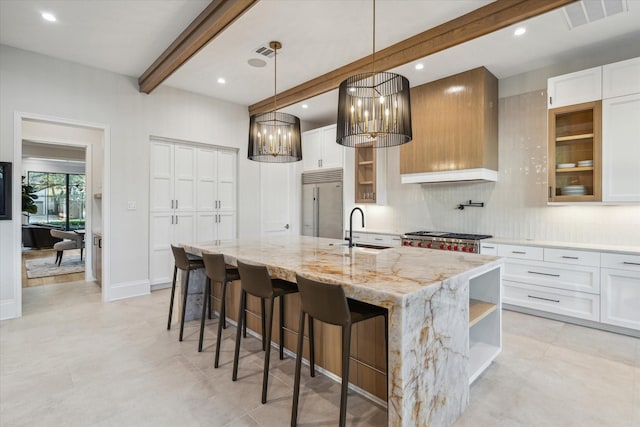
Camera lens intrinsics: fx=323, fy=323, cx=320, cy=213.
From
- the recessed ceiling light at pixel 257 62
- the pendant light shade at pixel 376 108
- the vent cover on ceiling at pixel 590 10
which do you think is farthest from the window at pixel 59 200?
the vent cover on ceiling at pixel 590 10

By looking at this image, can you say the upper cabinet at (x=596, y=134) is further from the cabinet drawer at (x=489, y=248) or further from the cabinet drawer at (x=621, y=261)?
the cabinet drawer at (x=489, y=248)

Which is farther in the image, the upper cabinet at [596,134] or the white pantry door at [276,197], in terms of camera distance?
the white pantry door at [276,197]

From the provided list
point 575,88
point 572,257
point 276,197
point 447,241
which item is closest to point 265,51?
point 276,197

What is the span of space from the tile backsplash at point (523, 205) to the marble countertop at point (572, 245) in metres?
0.14

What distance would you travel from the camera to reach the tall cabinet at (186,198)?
189 inches

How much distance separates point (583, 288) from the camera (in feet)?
10.6

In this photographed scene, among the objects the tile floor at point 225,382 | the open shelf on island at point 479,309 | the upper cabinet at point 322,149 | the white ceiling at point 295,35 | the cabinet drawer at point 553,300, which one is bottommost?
the tile floor at point 225,382

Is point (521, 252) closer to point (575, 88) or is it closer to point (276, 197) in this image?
point (575, 88)

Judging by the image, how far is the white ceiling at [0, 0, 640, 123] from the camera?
2.86m

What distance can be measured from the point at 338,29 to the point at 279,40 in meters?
0.65

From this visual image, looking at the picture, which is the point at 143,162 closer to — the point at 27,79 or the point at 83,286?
the point at 27,79

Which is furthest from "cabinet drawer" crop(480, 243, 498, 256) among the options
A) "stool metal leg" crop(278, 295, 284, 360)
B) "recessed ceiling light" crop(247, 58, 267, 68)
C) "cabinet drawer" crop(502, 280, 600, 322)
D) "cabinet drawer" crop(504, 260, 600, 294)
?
"recessed ceiling light" crop(247, 58, 267, 68)

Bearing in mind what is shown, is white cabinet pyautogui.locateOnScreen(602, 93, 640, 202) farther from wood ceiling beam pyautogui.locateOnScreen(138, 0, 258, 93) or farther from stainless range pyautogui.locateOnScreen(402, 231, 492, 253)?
wood ceiling beam pyautogui.locateOnScreen(138, 0, 258, 93)

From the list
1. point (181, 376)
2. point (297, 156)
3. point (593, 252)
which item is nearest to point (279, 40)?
point (297, 156)
